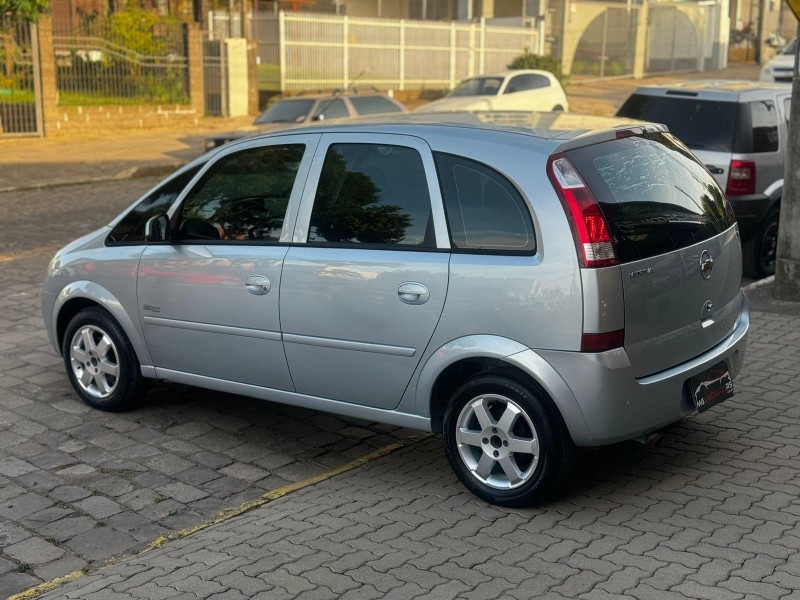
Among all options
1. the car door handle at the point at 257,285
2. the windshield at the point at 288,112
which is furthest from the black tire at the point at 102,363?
the windshield at the point at 288,112

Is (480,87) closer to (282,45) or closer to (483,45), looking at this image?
(282,45)

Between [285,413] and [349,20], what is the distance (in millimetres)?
26969

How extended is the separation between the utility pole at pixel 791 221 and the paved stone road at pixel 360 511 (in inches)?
85.5

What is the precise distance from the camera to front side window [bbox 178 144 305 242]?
5.68m

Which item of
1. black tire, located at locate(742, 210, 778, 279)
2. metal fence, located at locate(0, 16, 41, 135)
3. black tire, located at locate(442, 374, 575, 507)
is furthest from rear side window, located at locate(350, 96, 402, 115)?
black tire, located at locate(442, 374, 575, 507)

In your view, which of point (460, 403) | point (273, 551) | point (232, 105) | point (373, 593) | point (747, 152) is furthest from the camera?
point (232, 105)

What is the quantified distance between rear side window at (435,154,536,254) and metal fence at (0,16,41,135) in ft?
69.1

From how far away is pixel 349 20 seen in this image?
3195cm

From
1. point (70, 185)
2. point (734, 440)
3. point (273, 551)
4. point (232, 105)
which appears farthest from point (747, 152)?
point (232, 105)

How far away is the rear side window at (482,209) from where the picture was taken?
15.8 feet

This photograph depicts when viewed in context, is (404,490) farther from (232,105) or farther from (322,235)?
(232,105)

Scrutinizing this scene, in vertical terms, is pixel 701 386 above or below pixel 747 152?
below

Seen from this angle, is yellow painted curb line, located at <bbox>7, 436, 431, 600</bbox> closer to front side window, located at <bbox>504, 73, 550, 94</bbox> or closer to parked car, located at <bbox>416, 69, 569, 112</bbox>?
parked car, located at <bbox>416, 69, 569, 112</bbox>

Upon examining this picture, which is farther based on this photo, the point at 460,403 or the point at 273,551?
the point at 460,403
